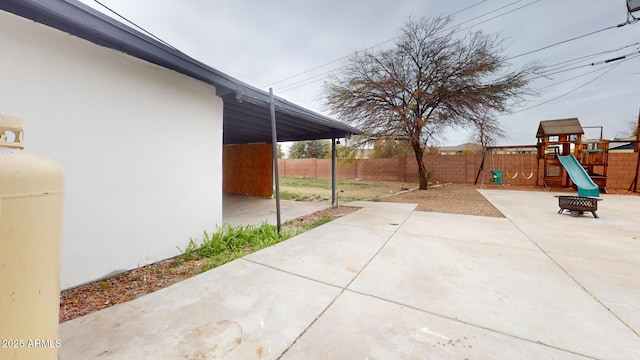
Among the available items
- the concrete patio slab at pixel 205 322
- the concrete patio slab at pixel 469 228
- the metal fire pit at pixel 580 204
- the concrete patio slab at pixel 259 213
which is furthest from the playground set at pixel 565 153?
the concrete patio slab at pixel 205 322

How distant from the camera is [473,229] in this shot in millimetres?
4059

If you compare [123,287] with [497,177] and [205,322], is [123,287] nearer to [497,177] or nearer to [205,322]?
[205,322]

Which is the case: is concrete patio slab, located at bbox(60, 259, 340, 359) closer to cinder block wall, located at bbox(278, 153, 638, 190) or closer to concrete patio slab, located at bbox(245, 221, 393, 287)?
concrete patio slab, located at bbox(245, 221, 393, 287)

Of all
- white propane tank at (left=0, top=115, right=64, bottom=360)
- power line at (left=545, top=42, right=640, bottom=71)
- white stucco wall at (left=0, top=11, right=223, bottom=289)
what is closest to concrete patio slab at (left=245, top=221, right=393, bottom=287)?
white stucco wall at (left=0, top=11, right=223, bottom=289)

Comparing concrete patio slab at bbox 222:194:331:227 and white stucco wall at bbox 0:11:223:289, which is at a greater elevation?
white stucco wall at bbox 0:11:223:289

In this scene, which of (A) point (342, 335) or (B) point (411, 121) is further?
(B) point (411, 121)

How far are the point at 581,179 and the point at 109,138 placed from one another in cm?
1009

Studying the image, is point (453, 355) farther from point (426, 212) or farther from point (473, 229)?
point (426, 212)

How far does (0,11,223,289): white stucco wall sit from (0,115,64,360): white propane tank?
5.38 feet

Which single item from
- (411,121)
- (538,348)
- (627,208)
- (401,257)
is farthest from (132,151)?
(627,208)

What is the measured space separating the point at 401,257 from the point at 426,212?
3075 mm

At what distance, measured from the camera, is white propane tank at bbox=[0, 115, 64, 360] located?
0.72 metres

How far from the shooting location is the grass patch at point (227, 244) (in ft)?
9.90

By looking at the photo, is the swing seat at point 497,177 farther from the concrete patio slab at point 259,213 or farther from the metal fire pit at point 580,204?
the concrete patio slab at point 259,213
